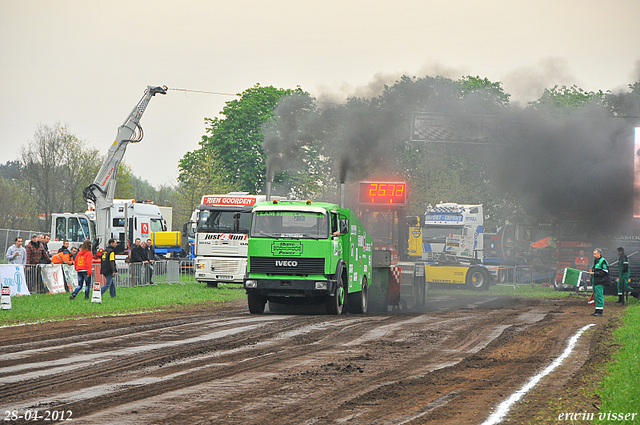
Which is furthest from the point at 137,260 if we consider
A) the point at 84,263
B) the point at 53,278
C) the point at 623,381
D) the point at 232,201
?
the point at 623,381

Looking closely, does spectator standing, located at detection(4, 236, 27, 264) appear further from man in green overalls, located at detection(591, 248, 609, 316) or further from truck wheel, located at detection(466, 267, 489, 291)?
truck wheel, located at detection(466, 267, 489, 291)

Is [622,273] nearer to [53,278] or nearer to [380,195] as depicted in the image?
[380,195]

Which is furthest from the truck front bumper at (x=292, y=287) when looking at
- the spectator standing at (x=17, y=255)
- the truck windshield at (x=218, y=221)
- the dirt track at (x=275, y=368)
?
the truck windshield at (x=218, y=221)

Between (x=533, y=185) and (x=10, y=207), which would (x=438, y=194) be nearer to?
(x=533, y=185)

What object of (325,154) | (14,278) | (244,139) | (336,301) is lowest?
(336,301)

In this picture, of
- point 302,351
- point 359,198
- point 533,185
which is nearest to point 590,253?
point 533,185

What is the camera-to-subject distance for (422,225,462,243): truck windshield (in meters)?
37.9

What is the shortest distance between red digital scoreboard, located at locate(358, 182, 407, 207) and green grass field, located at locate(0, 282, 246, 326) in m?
6.29

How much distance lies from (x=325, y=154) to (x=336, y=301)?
19720 millimetres

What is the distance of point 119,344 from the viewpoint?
12.0 metres

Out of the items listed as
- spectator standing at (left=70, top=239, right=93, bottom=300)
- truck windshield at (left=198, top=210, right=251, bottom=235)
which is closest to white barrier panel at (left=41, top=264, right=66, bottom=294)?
spectator standing at (left=70, top=239, right=93, bottom=300)

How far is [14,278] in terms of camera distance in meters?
21.8

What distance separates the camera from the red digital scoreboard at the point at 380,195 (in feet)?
76.8

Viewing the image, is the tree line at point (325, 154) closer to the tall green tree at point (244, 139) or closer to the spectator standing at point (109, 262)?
the tall green tree at point (244, 139)
